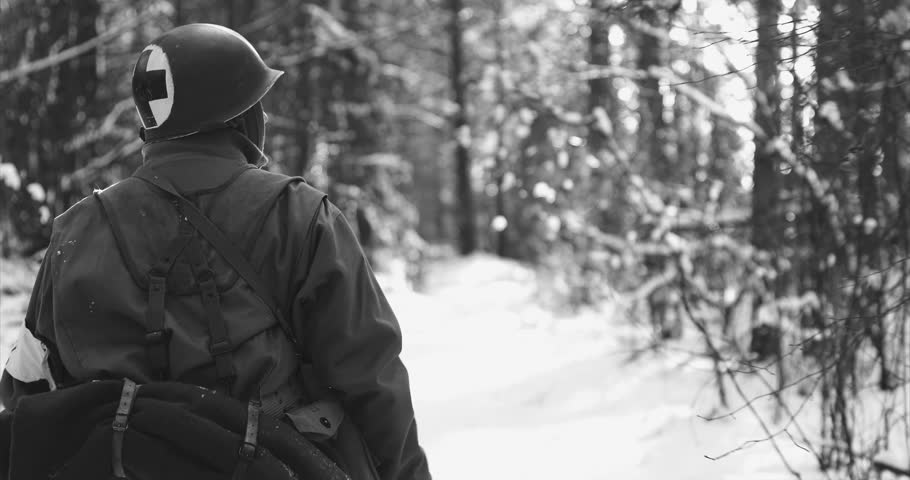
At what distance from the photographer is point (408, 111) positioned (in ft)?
64.4

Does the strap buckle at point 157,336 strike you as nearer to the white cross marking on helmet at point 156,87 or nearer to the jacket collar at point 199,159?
the jacket collar at point 199,159

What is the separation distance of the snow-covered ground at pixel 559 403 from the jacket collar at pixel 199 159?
9.50ft


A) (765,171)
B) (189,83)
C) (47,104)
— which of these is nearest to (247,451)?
(189,83)

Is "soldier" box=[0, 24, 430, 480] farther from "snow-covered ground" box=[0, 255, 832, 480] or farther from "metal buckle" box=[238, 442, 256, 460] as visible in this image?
"snow-covered ground" box=[0, 255, 832, 480]

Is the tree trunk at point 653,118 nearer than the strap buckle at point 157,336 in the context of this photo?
No

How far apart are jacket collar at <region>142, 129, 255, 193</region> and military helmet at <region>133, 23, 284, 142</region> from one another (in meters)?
0.03

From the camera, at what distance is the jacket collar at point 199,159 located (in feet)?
6.94

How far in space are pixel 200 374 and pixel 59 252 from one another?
0.47 meters

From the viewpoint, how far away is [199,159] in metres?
2.18

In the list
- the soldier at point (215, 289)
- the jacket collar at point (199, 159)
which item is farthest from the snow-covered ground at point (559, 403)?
the jacket collar at point (199, 159)

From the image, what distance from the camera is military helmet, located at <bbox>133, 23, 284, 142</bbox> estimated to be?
7.07 feet

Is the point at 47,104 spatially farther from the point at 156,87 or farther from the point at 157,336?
the point at 157,336

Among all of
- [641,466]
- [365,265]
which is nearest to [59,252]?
[365,265]

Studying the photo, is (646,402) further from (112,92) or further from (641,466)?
(112,92)
